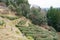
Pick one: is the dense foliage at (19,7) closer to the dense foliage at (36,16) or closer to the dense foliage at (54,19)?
the dense foliage at (36,16)

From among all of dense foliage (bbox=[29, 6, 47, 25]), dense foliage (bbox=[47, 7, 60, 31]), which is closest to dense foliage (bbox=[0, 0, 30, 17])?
dense foliage (bbox=[29, 6, 47, 25])

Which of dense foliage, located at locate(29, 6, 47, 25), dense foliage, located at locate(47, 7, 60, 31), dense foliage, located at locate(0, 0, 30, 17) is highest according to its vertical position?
dense foliage, located at locate(0, 0, 30, 17)

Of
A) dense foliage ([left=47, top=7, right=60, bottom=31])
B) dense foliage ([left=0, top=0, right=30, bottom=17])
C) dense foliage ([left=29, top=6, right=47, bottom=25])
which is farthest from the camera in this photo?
dense foliage ([left=47, top=7, right=60, bottom=31])

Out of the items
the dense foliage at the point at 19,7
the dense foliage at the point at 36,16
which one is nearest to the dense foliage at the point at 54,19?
the dense foliage at the point at 36,16

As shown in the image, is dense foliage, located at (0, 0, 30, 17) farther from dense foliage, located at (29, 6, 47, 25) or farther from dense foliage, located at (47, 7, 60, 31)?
dense foliage, located at (47, 7, 60, 31)

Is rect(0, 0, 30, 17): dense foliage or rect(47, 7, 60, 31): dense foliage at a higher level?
rect(0, 0, 30, 17): dense foliage

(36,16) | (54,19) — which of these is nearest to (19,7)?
(36,16)

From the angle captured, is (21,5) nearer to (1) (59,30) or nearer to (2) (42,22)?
(2) (42,22)

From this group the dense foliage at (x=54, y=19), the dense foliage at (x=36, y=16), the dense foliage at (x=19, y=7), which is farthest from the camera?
the dense foliage at (x=54, y=19)

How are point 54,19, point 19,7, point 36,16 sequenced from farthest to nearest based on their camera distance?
point 54,19 < point 36,16 < point 19,7

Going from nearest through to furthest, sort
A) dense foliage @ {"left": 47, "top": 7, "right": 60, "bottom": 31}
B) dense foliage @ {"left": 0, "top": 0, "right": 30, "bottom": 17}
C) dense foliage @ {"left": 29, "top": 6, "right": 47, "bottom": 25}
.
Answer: dense foliage @ {"left": 0, "top": 0, "right": 30, "bottom": 17}
dense foliage @ {"left": 29, "top": 6, "right": 47, "bottom": 25}
dense foliage @ {"left": 47, "top": 7, "right": 60, "bottom": 31}

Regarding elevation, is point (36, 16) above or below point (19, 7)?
below

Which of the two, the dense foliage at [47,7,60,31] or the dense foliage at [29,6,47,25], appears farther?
the dense foliage at [47,7,60,31]

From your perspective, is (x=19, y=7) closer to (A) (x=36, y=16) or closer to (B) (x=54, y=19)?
(A) (x=36, y=16)
